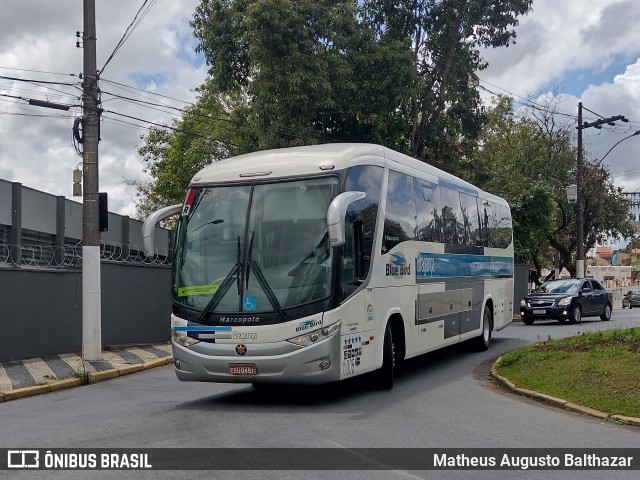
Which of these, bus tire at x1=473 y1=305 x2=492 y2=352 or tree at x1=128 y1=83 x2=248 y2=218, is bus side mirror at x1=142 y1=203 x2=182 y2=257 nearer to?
bus tire at x1=473 y1=305 x2=492 y2=352

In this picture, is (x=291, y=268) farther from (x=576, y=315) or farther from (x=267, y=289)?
(x=576, y=315)

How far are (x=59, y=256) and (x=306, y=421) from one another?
35.2 feet

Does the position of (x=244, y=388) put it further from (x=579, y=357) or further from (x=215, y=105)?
(x=215, y=105)

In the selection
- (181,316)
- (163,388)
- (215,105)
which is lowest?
(163,388)

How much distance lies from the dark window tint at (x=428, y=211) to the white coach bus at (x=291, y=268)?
1.15m

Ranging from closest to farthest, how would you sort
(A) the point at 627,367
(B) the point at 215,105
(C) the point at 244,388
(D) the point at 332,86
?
(A) the point at 627,367 → (C) the point at 244,388 → (D) the point at 332,86 → (B) the point at 215,105

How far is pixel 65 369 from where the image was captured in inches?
591

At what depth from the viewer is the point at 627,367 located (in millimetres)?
11477

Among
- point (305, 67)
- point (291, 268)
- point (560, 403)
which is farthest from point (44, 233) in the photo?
point (560, 403)

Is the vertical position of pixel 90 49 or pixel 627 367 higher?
pixel 90 49

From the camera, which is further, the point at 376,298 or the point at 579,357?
the point at 579,357

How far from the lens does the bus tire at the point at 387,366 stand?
11.8 metres

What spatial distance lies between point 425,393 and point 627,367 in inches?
117

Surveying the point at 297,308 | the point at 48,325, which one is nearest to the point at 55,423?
the point at 297,308
